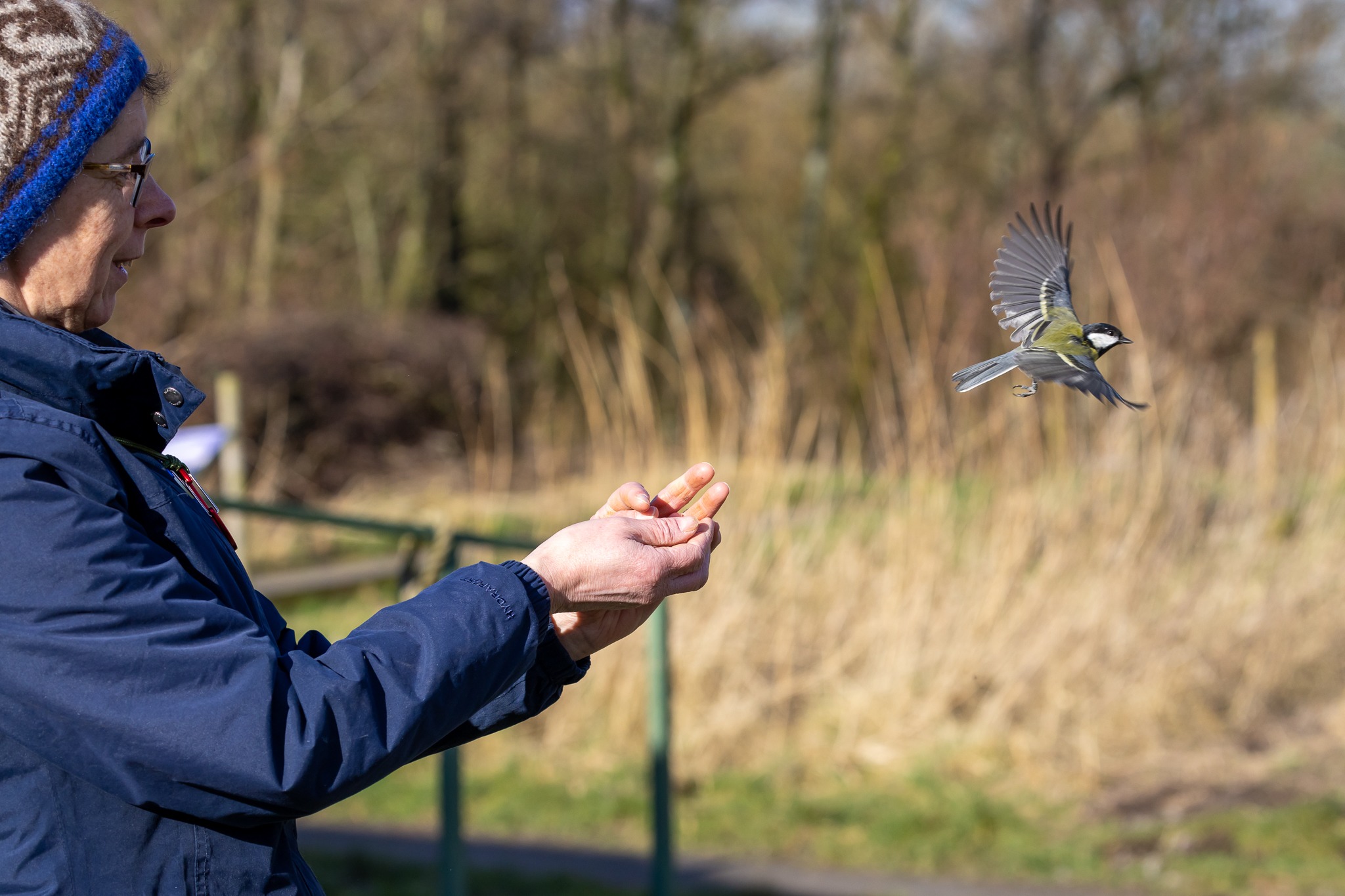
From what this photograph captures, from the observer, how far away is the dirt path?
16.4 ft

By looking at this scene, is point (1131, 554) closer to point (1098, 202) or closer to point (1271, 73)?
point (1098, 202)

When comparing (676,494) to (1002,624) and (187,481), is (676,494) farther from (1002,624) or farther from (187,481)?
(1002,624)

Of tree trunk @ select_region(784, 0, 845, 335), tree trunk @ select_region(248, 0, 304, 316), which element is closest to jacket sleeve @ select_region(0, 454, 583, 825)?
tree trunk @ select_region(248, 0, 304, 316)

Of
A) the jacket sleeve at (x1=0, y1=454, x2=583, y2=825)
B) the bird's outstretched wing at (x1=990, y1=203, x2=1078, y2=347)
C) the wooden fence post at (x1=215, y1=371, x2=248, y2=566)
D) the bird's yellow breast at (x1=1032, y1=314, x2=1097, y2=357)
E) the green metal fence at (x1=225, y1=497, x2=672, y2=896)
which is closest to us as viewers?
the jacket sleeve at (x1=0, y1=454, x2=583, y2=825)

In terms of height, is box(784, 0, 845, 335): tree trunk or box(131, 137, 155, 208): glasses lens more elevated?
box(784, 0, 845, 335): tree trunk

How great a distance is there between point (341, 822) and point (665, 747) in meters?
2.45

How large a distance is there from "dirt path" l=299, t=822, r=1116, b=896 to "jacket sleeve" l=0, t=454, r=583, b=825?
13.0 ft

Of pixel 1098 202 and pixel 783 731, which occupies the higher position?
pixel 1098 202

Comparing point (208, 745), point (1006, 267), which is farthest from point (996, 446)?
Answer: point (208, 745)

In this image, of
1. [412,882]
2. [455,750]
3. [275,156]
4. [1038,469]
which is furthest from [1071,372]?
[275,156]

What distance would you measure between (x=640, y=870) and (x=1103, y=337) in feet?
13.9

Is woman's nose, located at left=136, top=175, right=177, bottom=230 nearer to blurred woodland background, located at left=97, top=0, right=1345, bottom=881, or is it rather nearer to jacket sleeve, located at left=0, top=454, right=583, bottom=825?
jacket sleeve, located at left=0, top=454, right=583, bottom=825

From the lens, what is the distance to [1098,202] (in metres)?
7.16

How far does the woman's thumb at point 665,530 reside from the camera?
1.51m
